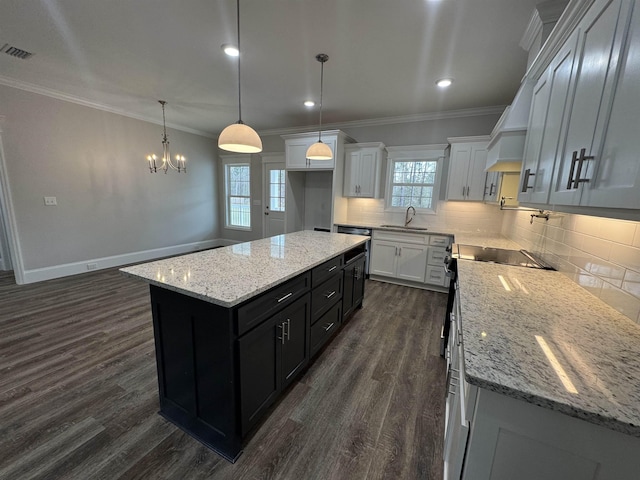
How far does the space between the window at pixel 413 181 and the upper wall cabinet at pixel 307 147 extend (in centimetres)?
92

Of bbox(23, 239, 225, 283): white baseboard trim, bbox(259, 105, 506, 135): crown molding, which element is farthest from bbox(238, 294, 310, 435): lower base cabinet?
bbox(23, 239, 225, 283): white baseboard trim

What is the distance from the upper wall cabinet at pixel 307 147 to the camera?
4211 mm

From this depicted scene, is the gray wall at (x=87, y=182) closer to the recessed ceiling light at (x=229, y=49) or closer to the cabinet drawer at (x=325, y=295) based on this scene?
the recessed ceiling light at (x=229, y=49)

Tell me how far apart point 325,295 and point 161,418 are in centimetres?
137

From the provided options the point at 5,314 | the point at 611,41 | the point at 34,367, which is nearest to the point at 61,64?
the point at 5,314

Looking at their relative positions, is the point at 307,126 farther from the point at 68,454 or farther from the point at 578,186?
the point at 68,454

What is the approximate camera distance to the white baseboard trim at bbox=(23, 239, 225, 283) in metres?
3.81

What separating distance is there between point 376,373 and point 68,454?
199 centimetres

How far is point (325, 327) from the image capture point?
2.29 m

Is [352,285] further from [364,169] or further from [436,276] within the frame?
[364,169]

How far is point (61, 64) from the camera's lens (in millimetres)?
2895

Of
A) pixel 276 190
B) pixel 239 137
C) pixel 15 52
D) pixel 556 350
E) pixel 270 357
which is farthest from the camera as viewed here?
pixel 276 190

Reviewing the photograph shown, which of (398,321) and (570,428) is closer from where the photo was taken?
(570,428)

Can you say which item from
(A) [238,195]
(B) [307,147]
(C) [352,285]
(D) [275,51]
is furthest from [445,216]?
(A) [238,195]
